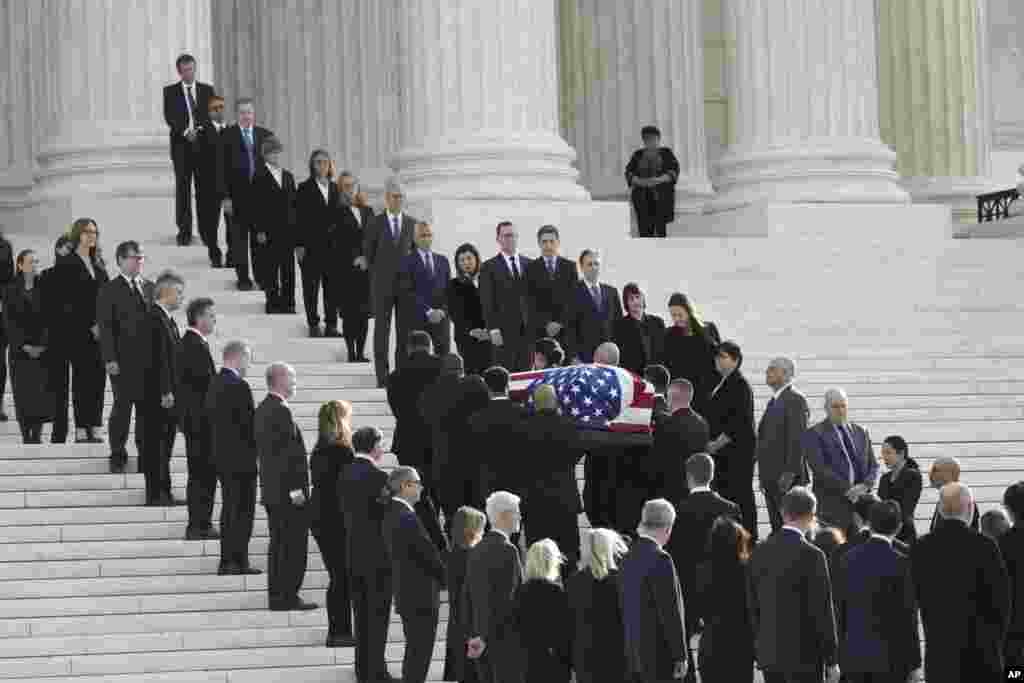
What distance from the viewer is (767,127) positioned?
35188 mm

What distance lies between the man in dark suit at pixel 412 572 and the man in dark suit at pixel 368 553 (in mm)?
285

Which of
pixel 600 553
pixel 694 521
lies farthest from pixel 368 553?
pixel 600 553

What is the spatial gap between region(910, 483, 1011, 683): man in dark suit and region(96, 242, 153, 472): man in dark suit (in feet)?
27.0

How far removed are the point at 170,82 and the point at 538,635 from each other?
16.2 m

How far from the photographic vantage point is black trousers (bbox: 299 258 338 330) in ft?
92.4

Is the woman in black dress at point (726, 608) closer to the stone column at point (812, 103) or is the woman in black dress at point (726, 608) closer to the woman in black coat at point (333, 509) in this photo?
the woman in black coat at point (333, 509)

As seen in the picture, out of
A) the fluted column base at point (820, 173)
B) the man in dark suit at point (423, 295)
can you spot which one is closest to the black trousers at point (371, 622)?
the man in dark suit at point (423, 295)

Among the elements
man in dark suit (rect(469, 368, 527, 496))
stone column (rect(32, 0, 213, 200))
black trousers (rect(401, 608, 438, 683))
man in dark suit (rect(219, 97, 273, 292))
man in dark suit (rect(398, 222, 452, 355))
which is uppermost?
stone column (rect(32, 0, 213, 200))

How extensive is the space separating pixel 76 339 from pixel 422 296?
337 centimetres

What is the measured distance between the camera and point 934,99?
4359cm

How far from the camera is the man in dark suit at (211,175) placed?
3012cm

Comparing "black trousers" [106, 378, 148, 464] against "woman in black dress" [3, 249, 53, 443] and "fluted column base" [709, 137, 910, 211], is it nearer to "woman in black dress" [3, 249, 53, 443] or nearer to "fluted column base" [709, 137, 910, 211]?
"woman in black dress" [3, 249, 53, 443]

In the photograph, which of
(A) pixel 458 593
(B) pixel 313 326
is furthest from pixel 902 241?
(A) pixel 458 593

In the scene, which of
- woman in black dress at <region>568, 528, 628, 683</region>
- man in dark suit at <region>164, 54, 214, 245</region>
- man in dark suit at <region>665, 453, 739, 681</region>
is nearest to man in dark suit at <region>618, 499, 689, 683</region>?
woman in black dress at <region>568, 528, 628, 683</region>
